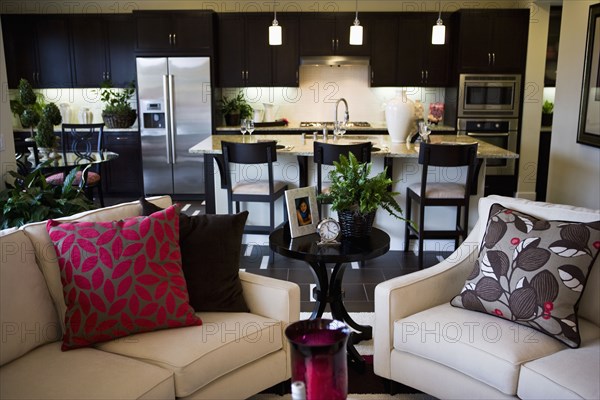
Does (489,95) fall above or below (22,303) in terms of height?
above

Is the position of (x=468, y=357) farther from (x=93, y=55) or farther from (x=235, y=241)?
(x=93, y=55)

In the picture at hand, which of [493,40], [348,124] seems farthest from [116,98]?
[493,40]

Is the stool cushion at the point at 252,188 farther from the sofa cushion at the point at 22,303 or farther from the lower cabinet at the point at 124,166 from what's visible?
the lower cabinet at the point at 124,166

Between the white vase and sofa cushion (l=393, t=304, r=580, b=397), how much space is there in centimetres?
282

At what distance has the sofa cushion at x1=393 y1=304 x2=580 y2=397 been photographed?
2188 millimetres

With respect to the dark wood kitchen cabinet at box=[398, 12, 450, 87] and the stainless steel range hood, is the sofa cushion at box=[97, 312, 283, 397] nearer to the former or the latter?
the stainless steel range hood

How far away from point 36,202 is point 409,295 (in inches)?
81.9

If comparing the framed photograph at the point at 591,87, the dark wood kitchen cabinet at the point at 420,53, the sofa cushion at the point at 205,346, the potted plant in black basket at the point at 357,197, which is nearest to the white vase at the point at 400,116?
the framed photograph at the point at 591,87

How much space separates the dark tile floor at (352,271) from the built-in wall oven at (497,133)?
7.87 feet

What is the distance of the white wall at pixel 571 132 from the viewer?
5031mm

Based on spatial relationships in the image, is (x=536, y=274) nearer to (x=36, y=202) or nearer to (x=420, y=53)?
(x=36, y=202)

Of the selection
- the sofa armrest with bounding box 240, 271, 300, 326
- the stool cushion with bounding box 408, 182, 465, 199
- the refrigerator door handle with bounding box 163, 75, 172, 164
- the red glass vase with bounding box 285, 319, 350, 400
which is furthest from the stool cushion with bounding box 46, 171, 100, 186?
the red glass vase with bounding box 285, 319, 350, 400

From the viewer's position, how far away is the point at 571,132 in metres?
5.33

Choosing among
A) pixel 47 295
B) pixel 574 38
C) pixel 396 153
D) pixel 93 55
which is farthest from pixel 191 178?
pixel 47 295
